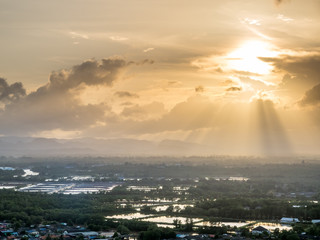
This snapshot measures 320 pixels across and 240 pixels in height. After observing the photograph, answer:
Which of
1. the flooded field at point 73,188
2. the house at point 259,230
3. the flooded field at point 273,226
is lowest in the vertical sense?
the flooded field at point 273,226

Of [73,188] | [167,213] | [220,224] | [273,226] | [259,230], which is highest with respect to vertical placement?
[73,188]

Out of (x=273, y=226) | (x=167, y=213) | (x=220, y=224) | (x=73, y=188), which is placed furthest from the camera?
(x=73, y=188)

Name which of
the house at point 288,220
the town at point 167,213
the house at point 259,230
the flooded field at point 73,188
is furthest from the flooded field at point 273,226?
the flooded field at point 73,188

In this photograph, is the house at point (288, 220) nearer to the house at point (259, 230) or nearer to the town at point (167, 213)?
the town at point (167, 213)

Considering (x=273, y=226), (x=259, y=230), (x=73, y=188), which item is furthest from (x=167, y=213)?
(x=73, y=188)

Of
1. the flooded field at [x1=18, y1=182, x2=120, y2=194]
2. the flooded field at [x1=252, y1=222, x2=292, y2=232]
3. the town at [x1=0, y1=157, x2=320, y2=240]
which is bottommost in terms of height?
the flooded field at [x1=252, y1=222, x2=292, y2=232]

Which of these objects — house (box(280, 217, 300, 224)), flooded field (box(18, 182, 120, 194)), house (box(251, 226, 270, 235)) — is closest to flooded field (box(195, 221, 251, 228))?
house (box(280, 217, 300, 224))

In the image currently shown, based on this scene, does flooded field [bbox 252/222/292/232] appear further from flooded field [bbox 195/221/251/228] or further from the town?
flooded field [bbox 195/221/251/228]

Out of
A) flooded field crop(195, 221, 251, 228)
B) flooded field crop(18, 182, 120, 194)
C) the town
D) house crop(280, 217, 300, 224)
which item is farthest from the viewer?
flooded field crop(18, 182, 120, 194)

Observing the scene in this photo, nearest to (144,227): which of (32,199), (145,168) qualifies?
(32,199)

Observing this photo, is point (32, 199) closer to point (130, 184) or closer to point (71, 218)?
point (71, 218)

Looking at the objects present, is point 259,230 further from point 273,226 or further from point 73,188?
point 73,188
